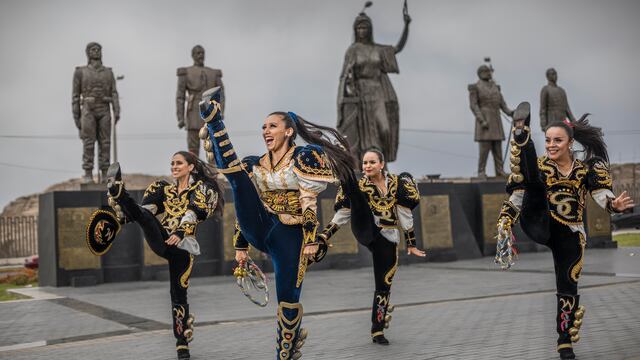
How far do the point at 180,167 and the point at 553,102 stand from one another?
17.4 m

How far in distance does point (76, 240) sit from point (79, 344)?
772 centimetres

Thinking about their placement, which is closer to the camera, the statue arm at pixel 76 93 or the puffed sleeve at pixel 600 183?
the puffed sleeve at pixel 600 183

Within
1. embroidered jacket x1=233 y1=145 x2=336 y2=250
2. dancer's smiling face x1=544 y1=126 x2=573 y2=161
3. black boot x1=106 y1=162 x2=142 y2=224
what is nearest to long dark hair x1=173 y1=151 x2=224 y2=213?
black boot x1=106 y1=162 x2=142 y2=224

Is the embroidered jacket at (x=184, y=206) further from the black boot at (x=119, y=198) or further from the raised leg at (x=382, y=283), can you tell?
the raised leg at (x=382, y=283)

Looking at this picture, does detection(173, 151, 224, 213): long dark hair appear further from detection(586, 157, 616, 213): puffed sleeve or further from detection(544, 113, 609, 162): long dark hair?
detection(586, 157, 616, 213): puffed sleeve

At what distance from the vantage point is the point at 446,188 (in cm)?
2036

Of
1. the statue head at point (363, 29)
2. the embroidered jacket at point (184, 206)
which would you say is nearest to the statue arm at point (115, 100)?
the statue head at point (363, 29)

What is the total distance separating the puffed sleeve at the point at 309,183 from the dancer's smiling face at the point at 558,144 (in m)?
2.14

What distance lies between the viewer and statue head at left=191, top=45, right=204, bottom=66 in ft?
60.3

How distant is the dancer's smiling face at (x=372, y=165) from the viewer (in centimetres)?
791

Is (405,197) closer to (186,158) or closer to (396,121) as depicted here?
(186,158)

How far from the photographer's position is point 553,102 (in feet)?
74.8

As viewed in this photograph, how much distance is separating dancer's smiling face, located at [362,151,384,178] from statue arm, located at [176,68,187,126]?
10834 mm

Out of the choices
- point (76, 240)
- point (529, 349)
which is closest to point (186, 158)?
point (529, 349)
